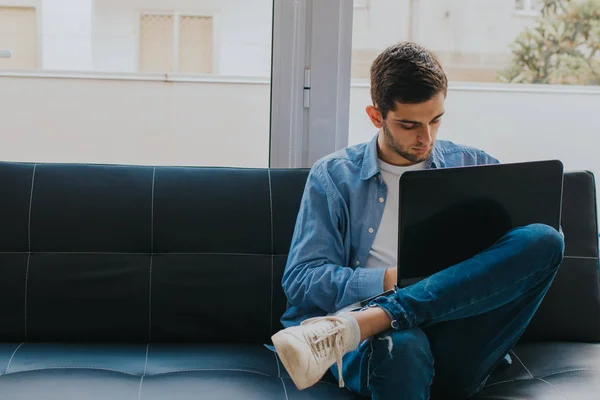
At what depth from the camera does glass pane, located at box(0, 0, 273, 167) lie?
2295 mm

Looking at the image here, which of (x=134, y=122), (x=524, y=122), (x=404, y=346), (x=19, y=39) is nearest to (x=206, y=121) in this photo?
(x=134, y=122)

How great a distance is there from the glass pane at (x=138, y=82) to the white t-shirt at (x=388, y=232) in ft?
2.22

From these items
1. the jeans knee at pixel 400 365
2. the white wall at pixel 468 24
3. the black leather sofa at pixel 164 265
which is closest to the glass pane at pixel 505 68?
the white wall at pixel 468 24

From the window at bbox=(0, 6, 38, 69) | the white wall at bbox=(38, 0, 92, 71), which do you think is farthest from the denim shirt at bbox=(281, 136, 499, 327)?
the window at bbox=(0, 6, 38, 69)

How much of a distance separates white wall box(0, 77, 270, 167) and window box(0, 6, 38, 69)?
0.18 ft

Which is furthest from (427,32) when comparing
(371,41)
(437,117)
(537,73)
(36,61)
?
(36,61)

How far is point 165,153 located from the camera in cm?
242

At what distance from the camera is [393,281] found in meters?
1.65

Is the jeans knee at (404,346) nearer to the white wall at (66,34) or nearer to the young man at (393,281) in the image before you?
the young man at (393,281)

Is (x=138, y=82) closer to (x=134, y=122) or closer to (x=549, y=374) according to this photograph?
(x=134, y=122)

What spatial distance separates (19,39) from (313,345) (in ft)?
4.98

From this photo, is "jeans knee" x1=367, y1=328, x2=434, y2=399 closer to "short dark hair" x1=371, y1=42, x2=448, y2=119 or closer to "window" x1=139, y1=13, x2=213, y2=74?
"short dark hair" x1=371, y1=42, x2=448, y2=119

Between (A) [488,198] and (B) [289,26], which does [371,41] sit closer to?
(B) [289,26]

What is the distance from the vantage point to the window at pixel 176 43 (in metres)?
2.33
